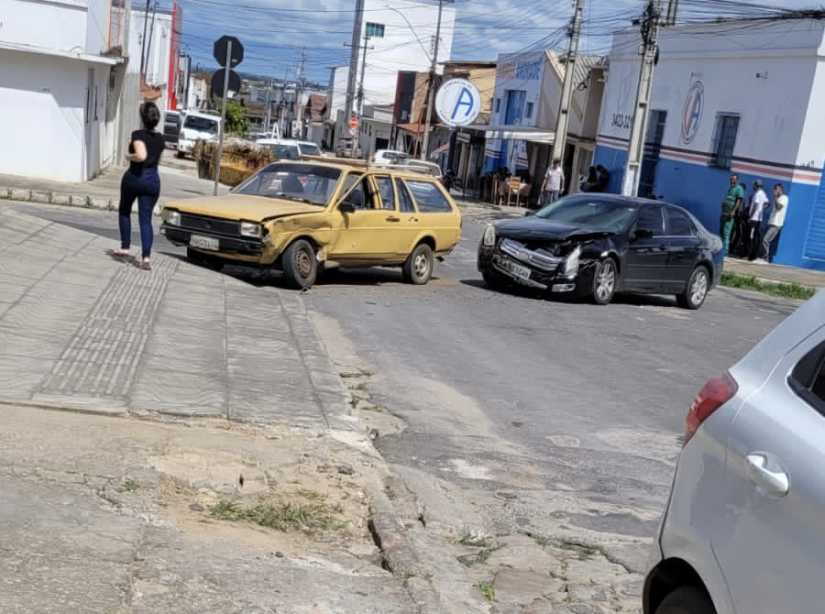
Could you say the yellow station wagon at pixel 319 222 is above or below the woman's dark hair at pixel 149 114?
below

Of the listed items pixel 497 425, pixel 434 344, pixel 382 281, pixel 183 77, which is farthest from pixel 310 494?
pixel 183 77

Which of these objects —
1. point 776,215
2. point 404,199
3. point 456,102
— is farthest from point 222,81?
point 776,215

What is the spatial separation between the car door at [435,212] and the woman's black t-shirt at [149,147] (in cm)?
495

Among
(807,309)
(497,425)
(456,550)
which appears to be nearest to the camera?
(807,309)

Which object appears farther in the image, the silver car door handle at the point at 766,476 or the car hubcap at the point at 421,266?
the car hubcap at the point at 421,266

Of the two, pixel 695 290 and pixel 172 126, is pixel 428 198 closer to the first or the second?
pixel 695 290

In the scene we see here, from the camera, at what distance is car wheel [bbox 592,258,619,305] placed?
16234 mm

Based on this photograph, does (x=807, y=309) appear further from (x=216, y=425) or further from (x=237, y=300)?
(x=237, y=300)

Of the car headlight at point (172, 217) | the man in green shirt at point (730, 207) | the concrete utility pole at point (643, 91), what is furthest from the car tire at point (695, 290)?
the man in green shirt at point (730, 207)

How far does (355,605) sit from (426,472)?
2.56 metres

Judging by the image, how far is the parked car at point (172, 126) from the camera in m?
54.2

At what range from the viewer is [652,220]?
17.2 meters

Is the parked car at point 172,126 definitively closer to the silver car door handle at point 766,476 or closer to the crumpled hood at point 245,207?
the crumpled hood at point 245,207

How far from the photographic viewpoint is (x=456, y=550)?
5.86 meters
